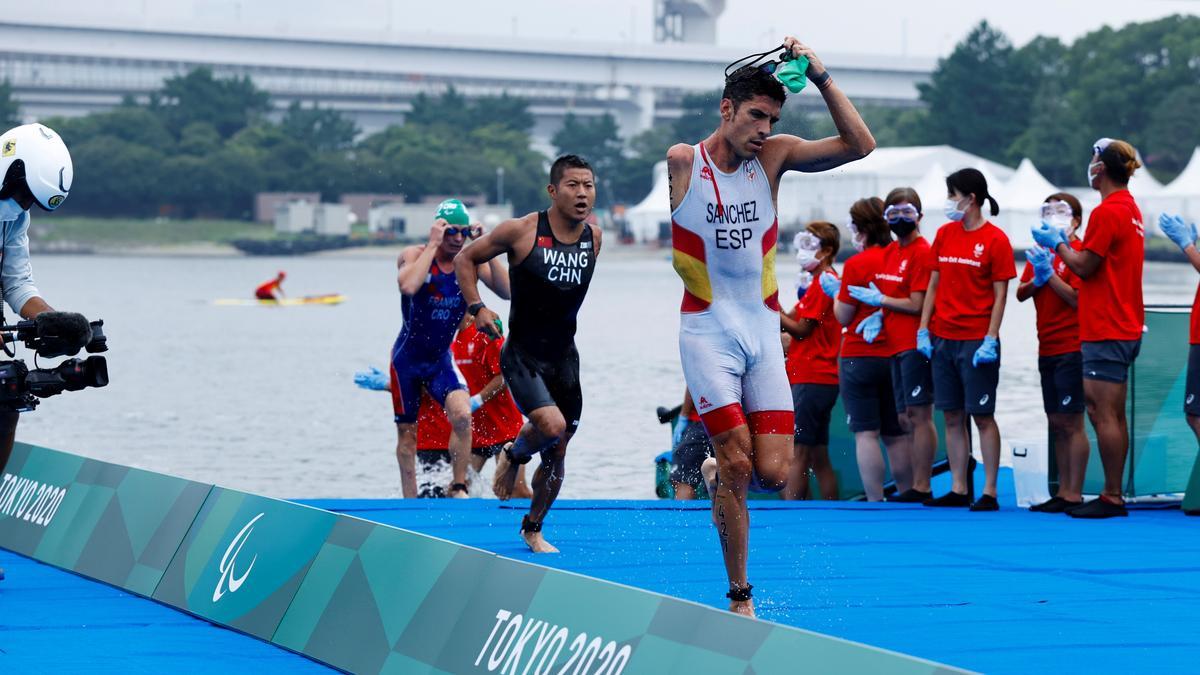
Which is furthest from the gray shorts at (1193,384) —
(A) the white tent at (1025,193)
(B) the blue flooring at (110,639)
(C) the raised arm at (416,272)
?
(A) the white tent at (1025,193)

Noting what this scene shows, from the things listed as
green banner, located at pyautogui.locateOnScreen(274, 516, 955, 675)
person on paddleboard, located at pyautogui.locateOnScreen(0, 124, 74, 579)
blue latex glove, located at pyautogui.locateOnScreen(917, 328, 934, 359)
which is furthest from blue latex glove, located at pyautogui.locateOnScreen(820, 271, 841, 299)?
person on paddleboard, located at pyautogui.locateOnScreen(0, 124, 74, 579)

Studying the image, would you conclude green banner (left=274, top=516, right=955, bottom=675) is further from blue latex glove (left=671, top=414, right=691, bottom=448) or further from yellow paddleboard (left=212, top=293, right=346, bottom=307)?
yellow paddleboard (left=212, top=293, right=346, bottom=307)

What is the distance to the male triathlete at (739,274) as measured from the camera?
279 inches

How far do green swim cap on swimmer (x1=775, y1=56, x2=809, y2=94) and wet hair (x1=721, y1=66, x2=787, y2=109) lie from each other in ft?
0.56

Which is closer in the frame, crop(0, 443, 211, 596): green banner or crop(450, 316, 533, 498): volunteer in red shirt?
crop(0, 443, 211, 596): green banner

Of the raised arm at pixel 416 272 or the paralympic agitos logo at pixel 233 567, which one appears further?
the raised arm at pixel 416 272

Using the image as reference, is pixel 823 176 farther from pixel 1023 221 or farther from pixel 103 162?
pixel 103 162

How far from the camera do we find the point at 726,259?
716 cm

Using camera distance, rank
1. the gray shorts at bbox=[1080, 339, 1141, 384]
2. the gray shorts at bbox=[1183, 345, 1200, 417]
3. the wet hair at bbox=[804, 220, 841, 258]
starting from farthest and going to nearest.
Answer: the wet hair at bbox=[804, 220, 841, 258], the gray shorts at bbox=[1183, 345, 1200, 417], the gray shorts at bbox=[1080, 339, 1141, 384]

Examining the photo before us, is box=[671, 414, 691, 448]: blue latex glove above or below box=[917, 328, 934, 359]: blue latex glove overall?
below

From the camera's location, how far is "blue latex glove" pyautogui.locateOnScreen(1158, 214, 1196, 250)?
10.4 meters

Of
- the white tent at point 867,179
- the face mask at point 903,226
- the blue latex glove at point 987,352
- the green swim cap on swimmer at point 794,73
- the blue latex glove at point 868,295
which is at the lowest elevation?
the white tent at point 867,179

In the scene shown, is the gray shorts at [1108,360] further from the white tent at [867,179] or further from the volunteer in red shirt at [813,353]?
the white tent at [867,179]

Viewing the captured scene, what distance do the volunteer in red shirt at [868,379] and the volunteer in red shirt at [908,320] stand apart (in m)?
0.10
